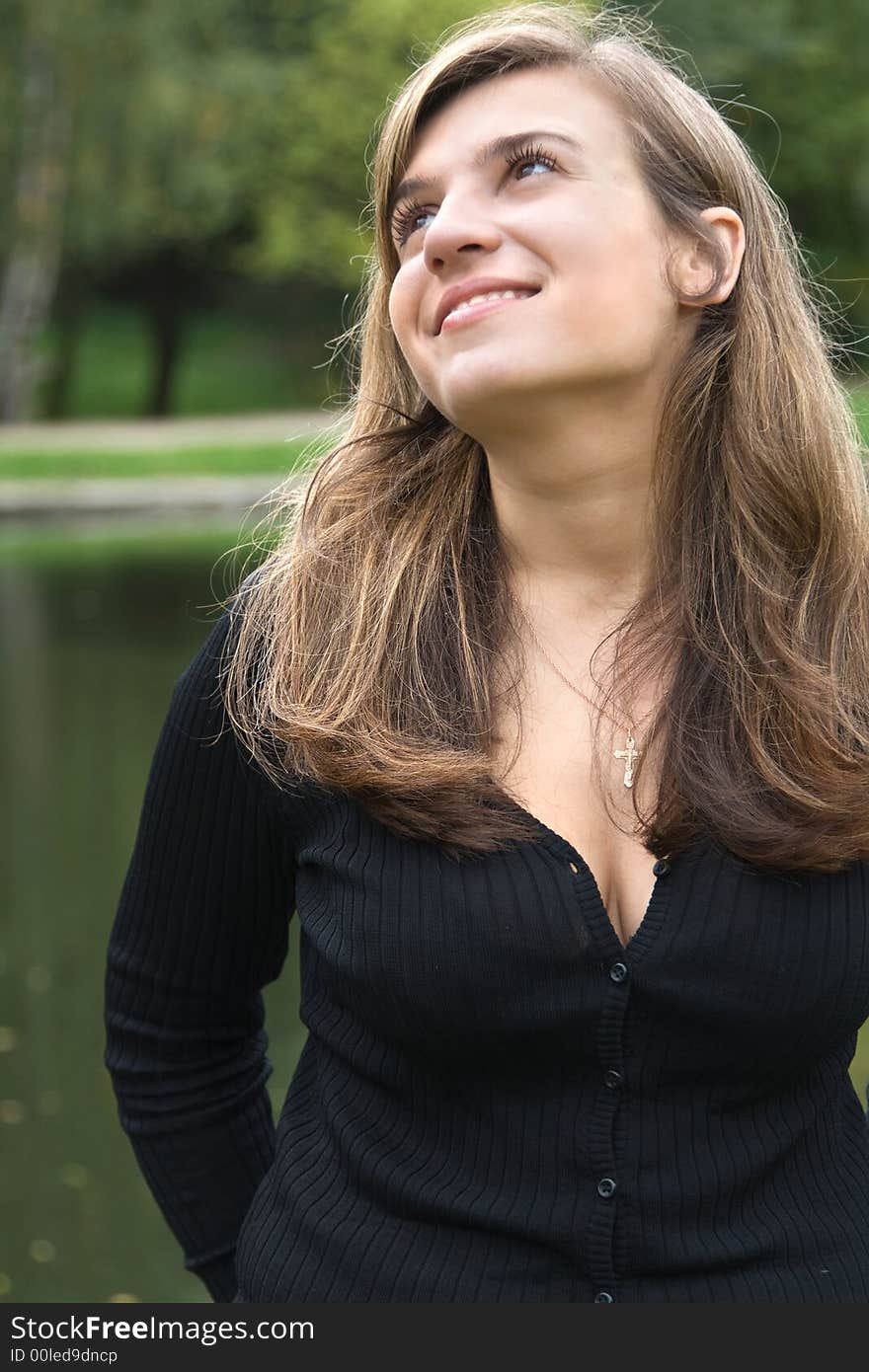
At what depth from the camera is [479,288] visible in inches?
74.2

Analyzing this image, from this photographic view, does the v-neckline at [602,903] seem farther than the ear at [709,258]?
No

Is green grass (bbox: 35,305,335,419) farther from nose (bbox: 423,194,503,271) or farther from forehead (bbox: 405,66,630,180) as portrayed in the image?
nose (bbox: 423,194,503,271)

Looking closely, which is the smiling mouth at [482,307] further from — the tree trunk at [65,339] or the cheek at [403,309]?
the tree trunk at [65,339]

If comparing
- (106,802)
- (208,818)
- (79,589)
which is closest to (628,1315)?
(208,818)

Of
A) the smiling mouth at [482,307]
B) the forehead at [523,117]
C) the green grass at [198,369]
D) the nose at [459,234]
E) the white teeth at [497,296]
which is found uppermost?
the green grass at [198,369]

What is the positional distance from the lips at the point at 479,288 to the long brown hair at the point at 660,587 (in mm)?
237

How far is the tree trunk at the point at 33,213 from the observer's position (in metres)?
27.1

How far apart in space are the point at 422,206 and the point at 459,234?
0.16m

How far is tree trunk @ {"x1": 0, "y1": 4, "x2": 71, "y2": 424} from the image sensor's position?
88.8 ft

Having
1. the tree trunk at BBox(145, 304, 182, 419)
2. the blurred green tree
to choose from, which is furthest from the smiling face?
the tree trunk at BBox(145, 304, 182, 419)

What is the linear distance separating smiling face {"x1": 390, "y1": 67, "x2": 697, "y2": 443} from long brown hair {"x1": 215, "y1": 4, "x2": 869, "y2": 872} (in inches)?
1.6

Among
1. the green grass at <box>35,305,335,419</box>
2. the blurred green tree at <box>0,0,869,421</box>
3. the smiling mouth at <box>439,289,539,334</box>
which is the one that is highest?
the blurred green tree at <box>0,0,869,421</box>

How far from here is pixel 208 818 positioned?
2023 mm

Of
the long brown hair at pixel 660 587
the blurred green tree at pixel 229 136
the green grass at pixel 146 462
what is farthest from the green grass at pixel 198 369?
the long brown hair at pixel 660 587
